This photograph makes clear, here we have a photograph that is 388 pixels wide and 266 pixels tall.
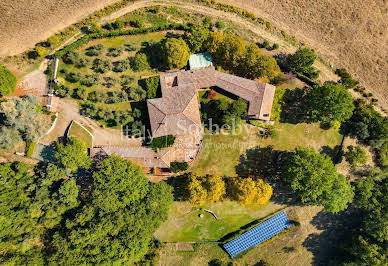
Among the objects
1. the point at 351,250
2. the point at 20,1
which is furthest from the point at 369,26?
the point at 20,1

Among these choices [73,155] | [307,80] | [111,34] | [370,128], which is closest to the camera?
[73,155]

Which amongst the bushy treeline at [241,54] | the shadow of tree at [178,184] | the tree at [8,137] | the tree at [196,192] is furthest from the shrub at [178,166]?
the tree at [8,137]

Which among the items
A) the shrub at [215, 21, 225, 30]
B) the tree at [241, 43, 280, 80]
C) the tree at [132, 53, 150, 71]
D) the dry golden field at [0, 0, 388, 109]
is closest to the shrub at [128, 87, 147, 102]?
the tree at [132, 53, 150, 71]

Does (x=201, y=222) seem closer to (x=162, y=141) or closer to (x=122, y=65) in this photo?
(x=162, y=141)

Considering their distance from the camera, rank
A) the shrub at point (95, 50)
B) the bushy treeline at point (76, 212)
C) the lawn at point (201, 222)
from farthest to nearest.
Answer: the lawn at point (201, 222) < the shrub at point (95, 50) < the bushy treeline at point (76, 212)

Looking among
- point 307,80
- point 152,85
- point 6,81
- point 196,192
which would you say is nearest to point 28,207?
point 6,81

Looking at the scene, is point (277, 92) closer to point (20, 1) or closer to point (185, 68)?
point (185, 68)

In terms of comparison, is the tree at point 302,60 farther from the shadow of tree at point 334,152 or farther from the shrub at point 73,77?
the shrub at point 73,77
